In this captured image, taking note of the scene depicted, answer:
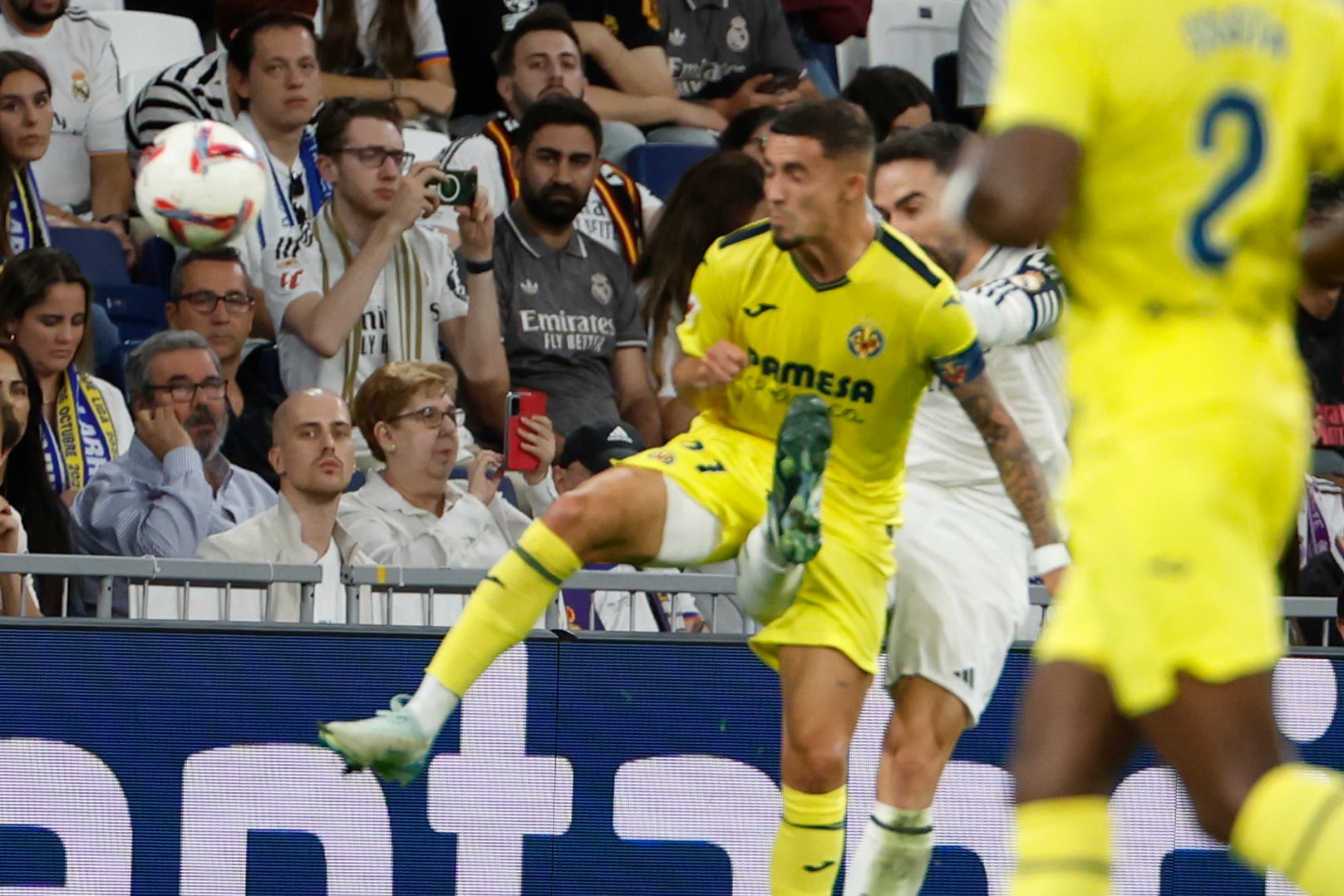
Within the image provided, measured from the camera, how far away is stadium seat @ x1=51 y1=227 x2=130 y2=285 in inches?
354

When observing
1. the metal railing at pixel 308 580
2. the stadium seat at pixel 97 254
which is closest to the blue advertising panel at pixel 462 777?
the metal railing at pixel 308 580

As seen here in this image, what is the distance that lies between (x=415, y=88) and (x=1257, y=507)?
732 centimetres

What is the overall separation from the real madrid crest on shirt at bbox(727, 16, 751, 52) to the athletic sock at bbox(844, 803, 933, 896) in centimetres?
618

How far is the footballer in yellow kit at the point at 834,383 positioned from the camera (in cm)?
584

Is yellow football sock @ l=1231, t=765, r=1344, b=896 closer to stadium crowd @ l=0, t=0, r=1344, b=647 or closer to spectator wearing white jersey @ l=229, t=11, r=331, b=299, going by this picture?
stadium crowd @ l=0, t=0, r=1344, b=647

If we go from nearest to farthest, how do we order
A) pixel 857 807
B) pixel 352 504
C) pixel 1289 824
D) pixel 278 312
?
1. pixel 1289 824
2. pixel 857 807
3. pixel 352 504
4. pixel 278 312

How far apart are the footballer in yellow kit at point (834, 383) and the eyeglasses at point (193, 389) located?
7.10 ft

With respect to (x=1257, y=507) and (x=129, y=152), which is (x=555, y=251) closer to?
(x=129, y=152)

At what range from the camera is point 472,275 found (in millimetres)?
8719

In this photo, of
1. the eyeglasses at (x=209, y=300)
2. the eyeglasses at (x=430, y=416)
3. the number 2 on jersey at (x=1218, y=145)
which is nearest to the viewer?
the number 2 on jersey at (x=1218, y=145)

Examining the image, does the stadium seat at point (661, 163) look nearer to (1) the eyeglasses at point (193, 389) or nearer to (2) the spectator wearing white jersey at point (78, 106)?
(2) the spectator wearing white jersey at point (78, 106)

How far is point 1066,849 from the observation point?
3391 mm

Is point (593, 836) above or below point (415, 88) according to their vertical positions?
below

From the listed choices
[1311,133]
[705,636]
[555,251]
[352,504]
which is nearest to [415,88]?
[555,251]
